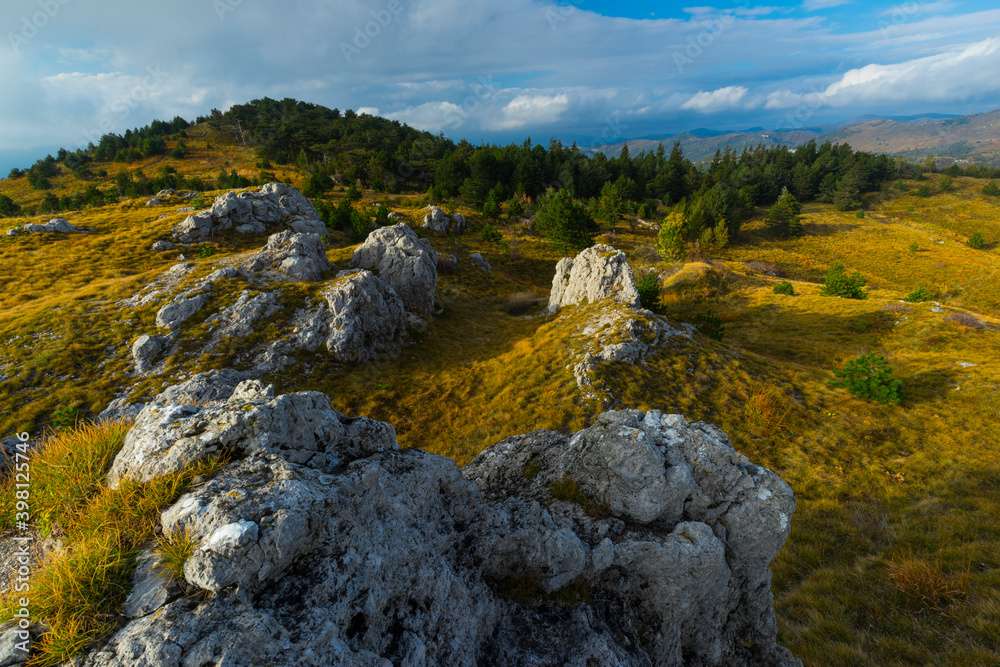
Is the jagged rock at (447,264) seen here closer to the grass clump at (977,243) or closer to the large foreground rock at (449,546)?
the large foreground rock at (449,546)

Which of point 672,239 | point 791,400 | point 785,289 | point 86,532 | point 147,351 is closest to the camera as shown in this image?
point 86,532

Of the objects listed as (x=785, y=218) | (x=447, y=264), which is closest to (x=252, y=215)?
(x=447, y=264)

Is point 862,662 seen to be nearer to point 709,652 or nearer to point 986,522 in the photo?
Result: point 709,652

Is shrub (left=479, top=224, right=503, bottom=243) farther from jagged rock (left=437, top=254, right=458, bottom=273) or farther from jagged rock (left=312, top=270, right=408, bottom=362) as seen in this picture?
jagged rock (left=312, top=270, right=408, bottom=362)

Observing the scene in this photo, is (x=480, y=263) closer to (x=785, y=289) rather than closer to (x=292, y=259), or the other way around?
(x=292, y=259)

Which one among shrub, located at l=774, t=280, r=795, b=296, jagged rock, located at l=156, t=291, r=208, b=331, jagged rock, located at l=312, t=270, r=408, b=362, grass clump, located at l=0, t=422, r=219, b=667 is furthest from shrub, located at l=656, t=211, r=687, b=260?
grass clump, located at l=0, t=422, r=219, b=667

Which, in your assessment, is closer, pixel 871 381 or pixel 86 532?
pixel 86 532
